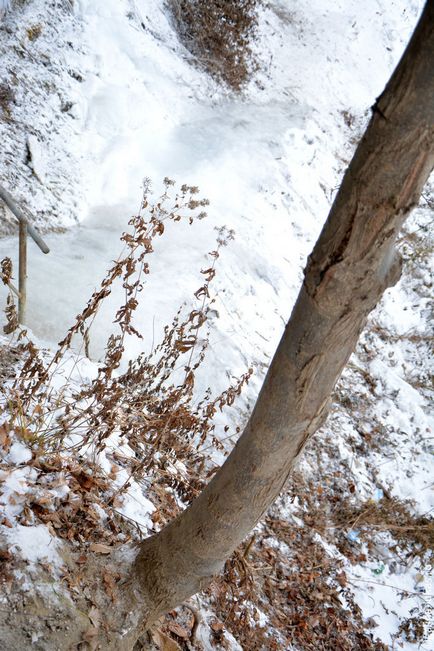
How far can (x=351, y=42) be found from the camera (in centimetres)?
1166

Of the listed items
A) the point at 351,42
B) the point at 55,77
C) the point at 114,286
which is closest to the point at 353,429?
the point at 114,286

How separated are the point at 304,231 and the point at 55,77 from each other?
417 centimetres

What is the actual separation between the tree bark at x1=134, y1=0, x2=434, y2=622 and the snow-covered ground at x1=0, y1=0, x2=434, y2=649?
2.97 metres

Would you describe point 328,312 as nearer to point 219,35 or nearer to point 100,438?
point 100,438

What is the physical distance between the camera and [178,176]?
7.09 metres

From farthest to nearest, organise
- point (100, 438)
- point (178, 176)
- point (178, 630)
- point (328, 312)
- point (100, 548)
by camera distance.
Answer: point (178, 176) → point (100, 438) → point (178, 630) → point (100, 548) → point (328, 312)

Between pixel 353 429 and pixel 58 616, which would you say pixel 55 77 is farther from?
pixel 58 616

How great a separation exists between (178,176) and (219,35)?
398 cm

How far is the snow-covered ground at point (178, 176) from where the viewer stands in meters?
5.14

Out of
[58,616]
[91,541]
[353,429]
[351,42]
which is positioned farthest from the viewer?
[351,42]

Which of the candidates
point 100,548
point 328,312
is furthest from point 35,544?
point 328,312

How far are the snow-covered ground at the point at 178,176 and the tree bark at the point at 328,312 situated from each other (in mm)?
2971

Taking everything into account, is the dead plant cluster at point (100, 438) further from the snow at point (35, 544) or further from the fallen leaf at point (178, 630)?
the fallen leaf at point (178, 630)

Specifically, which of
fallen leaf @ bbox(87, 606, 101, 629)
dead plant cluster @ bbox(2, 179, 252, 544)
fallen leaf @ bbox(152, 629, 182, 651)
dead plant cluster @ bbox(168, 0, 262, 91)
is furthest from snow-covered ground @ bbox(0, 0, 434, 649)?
fallen leaf @ bbox(87, 606, 101, 629)
